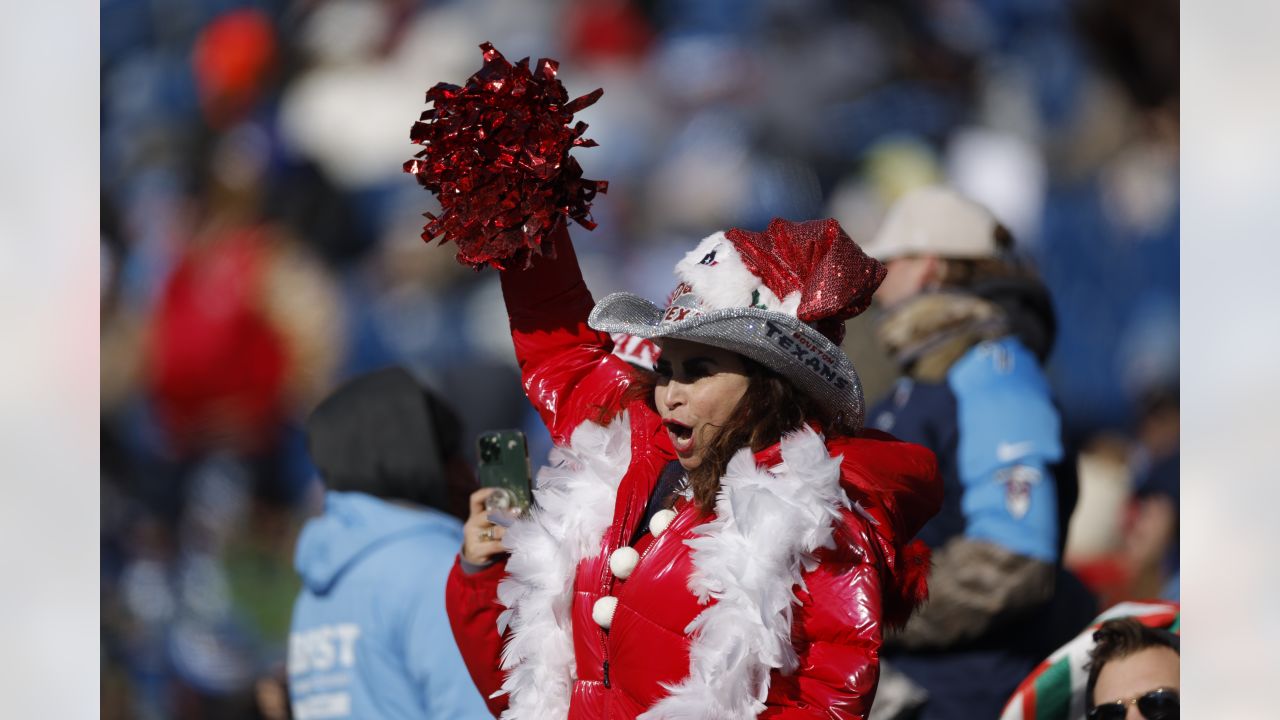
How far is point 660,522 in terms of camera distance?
1979 mm

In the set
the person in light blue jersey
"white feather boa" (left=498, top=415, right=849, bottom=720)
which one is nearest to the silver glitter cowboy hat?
"white feather boa" (left=498, top=415, right=849, bottom=720)

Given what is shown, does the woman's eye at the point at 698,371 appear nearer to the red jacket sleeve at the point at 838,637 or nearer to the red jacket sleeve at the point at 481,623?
the red jacket sleeve at the point at 838,637

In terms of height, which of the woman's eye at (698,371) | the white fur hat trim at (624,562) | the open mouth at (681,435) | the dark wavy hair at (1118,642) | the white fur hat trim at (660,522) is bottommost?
the dark wavy hair at (1118,642)

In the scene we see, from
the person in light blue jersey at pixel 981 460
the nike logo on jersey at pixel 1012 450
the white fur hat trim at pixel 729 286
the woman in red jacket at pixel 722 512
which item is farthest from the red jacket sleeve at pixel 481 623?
the nike logo on jersey at pixel 1012 450

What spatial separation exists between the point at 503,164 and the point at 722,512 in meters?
0.64

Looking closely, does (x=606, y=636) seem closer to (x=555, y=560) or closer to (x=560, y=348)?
(x=555, y=560)

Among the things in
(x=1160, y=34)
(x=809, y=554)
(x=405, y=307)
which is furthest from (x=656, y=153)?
(x=809, y=554)

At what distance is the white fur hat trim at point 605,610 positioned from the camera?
77.4 inches

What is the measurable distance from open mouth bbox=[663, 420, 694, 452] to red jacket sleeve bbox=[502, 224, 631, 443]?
0.24 metres

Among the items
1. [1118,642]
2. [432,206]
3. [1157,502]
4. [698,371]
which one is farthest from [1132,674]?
[432,206]

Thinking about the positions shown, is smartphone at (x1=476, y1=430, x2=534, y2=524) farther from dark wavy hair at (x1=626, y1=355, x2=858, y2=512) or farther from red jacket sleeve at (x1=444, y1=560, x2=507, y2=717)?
dark wavy hair at (x1=626, y1=355, x2=858, y2=512)

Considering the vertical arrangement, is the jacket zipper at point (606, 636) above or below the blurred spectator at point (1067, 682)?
above

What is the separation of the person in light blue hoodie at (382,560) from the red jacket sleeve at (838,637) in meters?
1.54
